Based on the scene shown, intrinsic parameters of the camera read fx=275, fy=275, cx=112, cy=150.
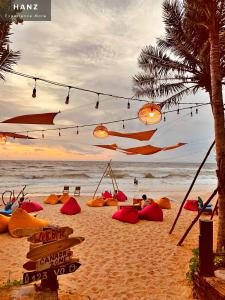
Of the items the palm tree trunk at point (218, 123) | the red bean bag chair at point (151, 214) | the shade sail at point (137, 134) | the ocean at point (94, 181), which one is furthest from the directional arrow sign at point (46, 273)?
the ocean at point (94, 181)

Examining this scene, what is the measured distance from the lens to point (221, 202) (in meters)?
5.23

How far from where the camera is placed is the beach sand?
176 inches

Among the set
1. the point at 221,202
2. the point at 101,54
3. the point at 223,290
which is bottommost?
the point at 223,290

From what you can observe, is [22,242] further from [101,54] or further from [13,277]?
[101,54]

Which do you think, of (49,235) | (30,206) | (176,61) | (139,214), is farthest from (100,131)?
(49,235)

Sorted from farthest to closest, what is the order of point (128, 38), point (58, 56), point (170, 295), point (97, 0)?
1. point (58, 56)
2. point (128, 38)
3. point (97, 0)
4. point (170, 295)

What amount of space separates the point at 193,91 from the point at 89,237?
719 centimetres

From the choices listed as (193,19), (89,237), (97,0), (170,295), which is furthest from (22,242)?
(97,0)

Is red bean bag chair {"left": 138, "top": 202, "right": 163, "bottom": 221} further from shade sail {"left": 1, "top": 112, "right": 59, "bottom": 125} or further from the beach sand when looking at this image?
shade sail {"left": 1, "top": 112, "right": 59, "bottom": 125}

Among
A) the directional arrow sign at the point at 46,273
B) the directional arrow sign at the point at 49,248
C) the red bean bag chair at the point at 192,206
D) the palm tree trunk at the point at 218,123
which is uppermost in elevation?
the palm tree trunk at the point at 218,123

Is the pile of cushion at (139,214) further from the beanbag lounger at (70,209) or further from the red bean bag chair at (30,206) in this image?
the red bean bag chair at (30,206)

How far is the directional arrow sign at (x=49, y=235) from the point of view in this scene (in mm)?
3660

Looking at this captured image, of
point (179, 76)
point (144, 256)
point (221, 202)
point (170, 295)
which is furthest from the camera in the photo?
point (179, 76)

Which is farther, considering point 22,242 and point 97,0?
point 97,0
